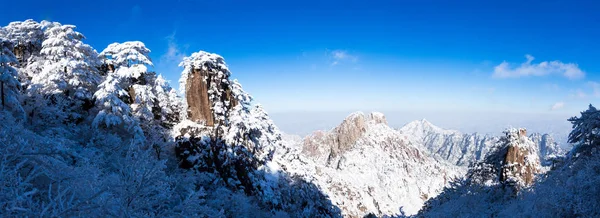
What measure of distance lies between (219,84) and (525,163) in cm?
3507

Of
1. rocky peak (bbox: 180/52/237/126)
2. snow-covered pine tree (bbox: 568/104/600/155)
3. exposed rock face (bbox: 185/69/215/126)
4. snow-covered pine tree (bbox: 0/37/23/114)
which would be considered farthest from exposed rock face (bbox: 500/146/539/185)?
snow-covered pine tree (bbox: 0/37/23/114)

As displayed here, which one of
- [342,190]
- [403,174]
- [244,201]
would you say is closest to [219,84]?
[244,201]

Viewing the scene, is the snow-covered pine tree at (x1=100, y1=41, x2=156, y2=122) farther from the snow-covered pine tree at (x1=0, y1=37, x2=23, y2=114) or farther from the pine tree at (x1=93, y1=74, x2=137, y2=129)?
the snow-covered pine tree at (x1=0, y1=37, x2=23, y2=114)

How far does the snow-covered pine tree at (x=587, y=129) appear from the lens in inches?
598

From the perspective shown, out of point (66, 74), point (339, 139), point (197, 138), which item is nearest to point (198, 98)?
point (197, 138)

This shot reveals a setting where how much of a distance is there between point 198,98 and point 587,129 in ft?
111

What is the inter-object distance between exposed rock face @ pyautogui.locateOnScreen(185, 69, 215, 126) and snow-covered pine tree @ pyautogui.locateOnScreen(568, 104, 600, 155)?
105 ft

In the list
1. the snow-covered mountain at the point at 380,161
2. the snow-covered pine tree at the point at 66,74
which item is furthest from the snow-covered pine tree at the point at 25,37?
the snow-covered mountain at the point at 380,161

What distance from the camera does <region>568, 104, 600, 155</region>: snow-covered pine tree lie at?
15.2 meters

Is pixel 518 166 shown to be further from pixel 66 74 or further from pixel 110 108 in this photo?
pixel 66 74

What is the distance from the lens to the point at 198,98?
3528 cm

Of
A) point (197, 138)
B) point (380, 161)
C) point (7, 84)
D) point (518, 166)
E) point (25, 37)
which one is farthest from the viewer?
point (380, 161)

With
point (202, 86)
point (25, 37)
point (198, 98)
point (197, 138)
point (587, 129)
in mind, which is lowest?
point (197, 138)

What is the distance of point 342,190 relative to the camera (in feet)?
277
